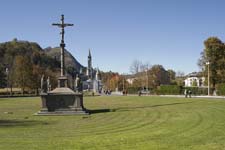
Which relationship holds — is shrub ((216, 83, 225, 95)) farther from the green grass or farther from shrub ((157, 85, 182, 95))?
the green grass

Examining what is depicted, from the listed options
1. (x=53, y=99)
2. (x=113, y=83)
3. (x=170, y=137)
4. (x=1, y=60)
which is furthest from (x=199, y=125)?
(x=113, y=83)

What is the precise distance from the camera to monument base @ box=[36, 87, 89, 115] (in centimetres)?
3291

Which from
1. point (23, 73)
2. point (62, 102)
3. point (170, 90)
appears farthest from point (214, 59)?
point (62, 102)

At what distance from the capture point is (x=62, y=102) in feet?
109

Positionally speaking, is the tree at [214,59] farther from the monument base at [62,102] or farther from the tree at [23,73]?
the monument base at [62,102]

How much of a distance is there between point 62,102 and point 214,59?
5937cm

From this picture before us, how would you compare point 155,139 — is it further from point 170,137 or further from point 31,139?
point 31,139

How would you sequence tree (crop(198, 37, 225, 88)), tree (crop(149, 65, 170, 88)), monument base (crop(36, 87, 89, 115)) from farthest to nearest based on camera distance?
tree (crop(149, 65, 170, 88)), tree (crop(198, 37, 225, 88)), monument base (crop(36, 87, 89, 115))

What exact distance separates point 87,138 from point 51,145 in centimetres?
221

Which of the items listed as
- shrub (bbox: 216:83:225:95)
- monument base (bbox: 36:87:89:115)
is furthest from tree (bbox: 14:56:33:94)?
monument base (bbox: 36:87:89:115)

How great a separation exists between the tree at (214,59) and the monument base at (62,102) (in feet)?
184

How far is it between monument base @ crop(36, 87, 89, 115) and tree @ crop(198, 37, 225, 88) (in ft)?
184

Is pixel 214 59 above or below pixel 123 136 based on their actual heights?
above

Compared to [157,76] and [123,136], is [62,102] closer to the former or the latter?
[123,136]
